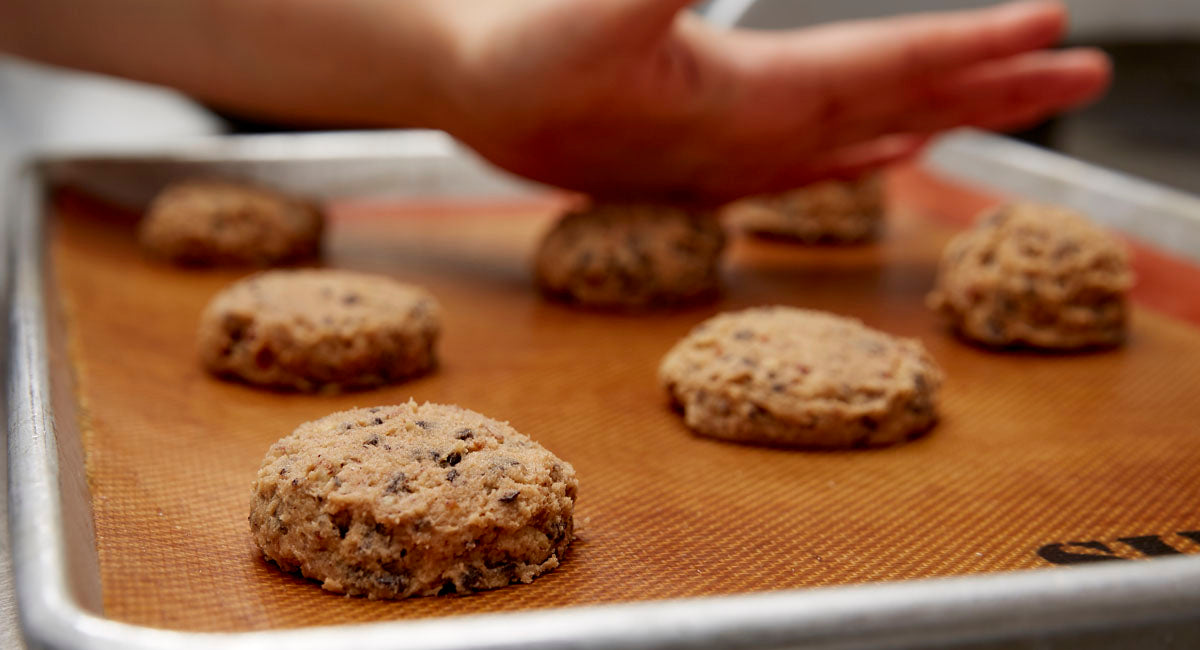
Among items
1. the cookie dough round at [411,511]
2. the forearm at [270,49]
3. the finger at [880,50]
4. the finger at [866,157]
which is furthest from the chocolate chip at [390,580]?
the finger at [866,157]

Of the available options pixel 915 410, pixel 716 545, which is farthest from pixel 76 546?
pixel 915 410

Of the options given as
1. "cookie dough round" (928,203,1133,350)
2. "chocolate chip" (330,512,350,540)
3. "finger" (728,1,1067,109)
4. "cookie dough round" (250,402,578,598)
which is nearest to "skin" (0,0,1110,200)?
"finger" (728,1,1067,109)

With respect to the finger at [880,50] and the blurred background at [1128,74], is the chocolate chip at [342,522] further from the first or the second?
the blurred background at [1128,74]

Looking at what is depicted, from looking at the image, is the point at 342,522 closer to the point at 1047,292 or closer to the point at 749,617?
the point at 749,617

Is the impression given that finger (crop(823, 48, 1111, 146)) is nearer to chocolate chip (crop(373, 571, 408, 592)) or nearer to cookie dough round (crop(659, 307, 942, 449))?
cookie dough round (crop(659, 307, 942, 449))

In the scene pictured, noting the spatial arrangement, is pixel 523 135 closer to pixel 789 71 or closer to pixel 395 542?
pixel 789 71

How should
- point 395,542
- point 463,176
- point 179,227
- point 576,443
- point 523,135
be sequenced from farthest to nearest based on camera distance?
point 463,176, point 179,227, point 523,135, point 576,443, point 395,542
